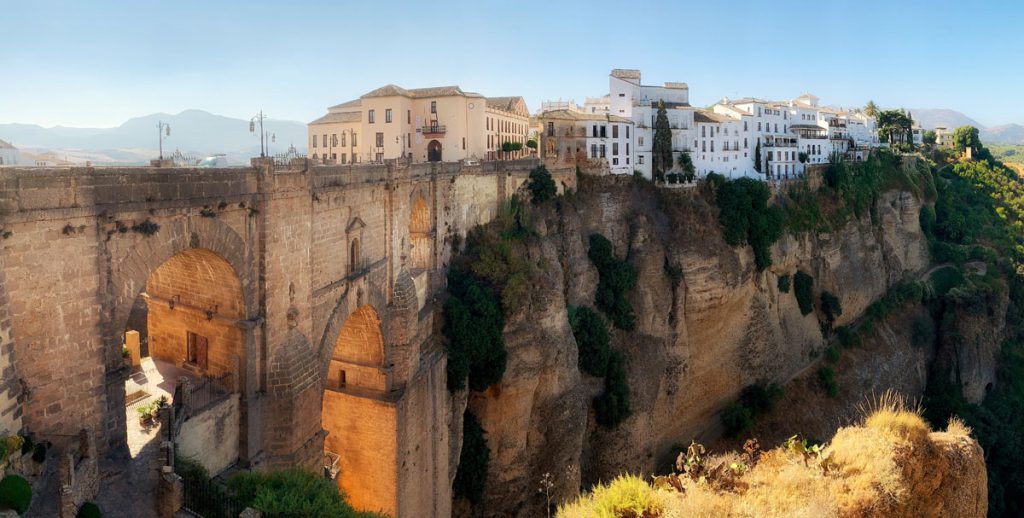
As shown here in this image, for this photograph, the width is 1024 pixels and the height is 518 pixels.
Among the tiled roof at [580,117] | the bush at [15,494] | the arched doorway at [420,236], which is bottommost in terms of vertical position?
the bush at [15,494]

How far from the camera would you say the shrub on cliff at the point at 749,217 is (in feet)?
120

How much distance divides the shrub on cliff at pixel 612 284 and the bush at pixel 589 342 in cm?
158

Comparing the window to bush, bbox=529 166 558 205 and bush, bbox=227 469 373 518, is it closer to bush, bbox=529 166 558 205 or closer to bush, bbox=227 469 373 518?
bush, bbox=227 469 373 518

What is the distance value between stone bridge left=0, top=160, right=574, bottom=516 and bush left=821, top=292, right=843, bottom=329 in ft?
86.8

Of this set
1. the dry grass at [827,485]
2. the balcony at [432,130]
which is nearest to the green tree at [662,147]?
the balcony at [432,130]

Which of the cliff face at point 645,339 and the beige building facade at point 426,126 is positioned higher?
the beige building facade at point 426,126

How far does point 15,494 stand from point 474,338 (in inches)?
606

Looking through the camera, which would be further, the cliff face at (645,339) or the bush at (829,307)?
the bush at (829,307)

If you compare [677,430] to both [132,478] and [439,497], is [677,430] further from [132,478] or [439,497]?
[132,478]

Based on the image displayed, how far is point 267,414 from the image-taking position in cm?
1452

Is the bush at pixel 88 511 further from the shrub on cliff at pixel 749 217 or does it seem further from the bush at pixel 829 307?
the bush at pixel 829 307

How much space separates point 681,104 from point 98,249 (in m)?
38.8

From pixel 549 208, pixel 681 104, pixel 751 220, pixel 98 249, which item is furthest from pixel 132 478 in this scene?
pixel 681 104

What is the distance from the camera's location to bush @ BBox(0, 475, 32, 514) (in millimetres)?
8383
